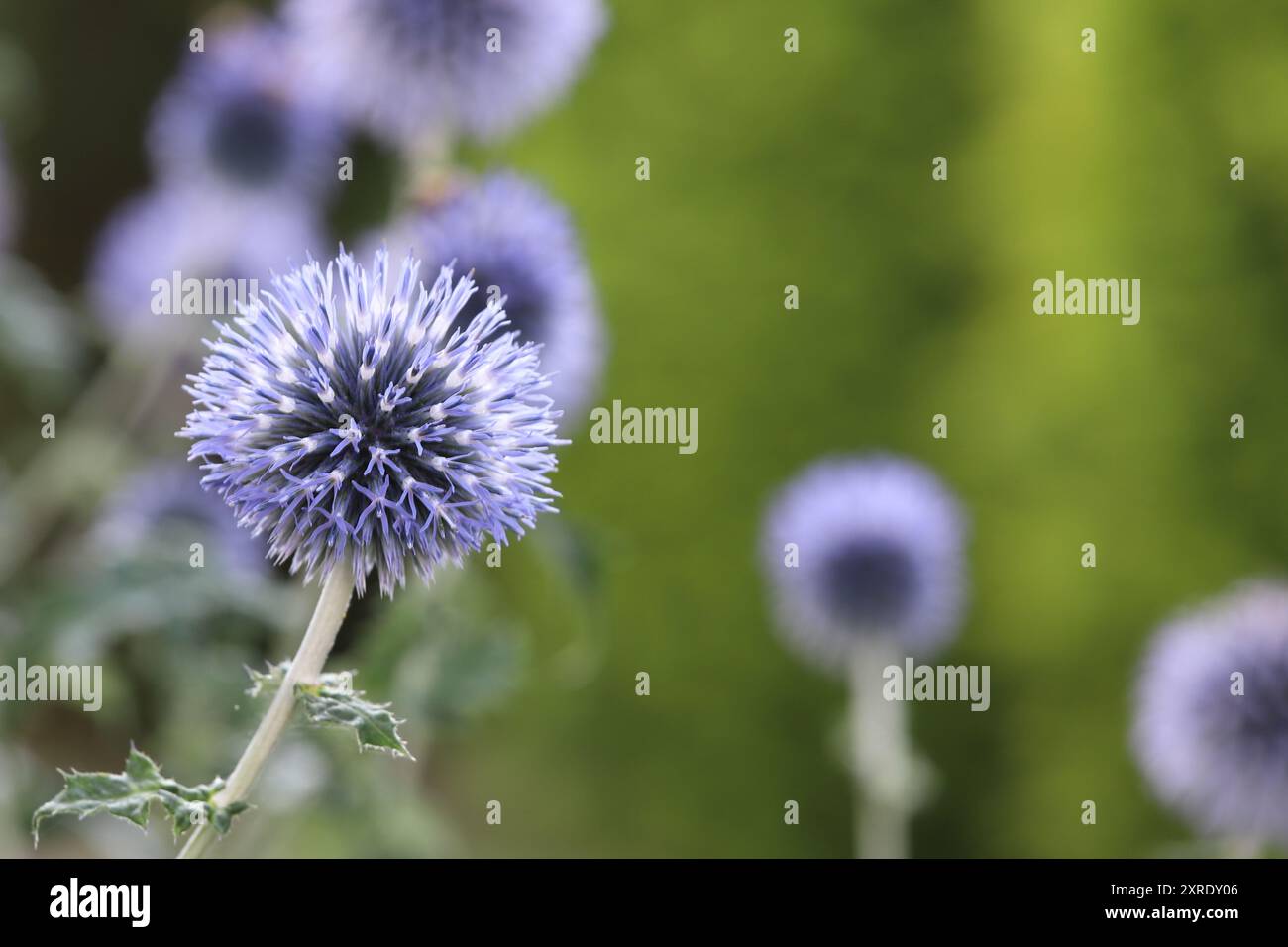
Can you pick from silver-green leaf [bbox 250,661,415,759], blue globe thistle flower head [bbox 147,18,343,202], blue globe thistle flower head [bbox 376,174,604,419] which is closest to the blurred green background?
blue globe thistle flower head [bbox 147,18,343,202]

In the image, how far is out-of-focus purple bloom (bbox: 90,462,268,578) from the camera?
2.72 meters

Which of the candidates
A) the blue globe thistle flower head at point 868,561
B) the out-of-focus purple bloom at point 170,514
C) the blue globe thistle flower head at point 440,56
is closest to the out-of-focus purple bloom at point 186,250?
the out-of-focus purple bloom at point 170,514

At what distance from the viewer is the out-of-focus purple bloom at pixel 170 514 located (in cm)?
272

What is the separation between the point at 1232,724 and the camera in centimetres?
288

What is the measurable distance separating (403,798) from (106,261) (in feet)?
Result: 6.56

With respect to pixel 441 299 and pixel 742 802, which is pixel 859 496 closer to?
pixel 441 299

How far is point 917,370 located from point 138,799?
200 inches

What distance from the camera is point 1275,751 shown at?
2857mm

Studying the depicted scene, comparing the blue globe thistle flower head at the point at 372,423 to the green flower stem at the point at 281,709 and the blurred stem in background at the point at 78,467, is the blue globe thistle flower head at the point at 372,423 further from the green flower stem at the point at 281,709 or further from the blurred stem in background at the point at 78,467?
the blurred stem in background at the point at 78,467

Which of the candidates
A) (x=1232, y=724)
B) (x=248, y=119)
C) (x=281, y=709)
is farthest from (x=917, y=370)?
(x=281, y=709)

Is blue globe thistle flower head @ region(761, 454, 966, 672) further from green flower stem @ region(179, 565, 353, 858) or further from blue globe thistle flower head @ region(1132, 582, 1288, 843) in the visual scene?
green flower stem @ region(179, 565, 353, 858)

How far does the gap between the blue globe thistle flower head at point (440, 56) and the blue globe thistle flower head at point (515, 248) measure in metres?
0.46

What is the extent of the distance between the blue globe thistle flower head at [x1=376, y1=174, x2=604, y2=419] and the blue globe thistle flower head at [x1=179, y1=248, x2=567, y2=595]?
0.85 metres

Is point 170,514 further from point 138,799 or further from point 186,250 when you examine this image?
point 138,799
